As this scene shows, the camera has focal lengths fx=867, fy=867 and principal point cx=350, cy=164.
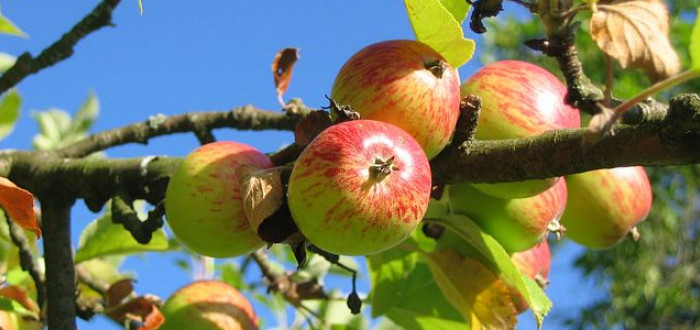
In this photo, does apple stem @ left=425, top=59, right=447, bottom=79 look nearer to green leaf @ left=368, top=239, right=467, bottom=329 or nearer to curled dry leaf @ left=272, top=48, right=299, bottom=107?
curled dry leaf @ left=272, top=48, right=299, bottom=107

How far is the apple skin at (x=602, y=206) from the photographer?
4.91ft

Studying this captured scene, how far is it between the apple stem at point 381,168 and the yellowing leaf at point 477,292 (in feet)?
1.59

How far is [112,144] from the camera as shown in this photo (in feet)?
5.74

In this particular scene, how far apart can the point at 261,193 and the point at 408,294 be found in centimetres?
72

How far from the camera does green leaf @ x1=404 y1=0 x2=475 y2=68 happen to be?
1075 mm

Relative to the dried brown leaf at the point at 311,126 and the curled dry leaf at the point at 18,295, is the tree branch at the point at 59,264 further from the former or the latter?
the dried brown leaf at the point at 311,126

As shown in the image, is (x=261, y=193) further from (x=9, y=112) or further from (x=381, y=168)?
(x=9, y=112)

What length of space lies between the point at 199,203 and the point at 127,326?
530 mm

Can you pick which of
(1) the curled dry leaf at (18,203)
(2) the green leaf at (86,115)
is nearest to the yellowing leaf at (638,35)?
(1) the curled dry leaf at (18,203)

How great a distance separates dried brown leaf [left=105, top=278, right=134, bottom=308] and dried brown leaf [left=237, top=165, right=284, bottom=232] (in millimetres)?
603

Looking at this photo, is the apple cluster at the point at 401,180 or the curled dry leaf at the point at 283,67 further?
the curled dry leaf at the point at 283,67

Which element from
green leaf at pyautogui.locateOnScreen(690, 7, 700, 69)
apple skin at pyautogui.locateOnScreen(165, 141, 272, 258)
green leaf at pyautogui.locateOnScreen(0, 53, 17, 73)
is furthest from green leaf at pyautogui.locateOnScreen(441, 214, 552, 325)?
green leaf at pyautogui.locateOnScreen(0, 53, 17, 73)

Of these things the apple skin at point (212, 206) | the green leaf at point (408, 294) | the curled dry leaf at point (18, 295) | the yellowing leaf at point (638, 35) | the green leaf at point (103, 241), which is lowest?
the green leaf at point (408, 294)

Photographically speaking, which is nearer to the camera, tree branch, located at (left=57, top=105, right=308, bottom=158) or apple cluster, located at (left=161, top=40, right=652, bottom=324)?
apple cluster, located at (left=161, top=40, right=652, bottom=324)
